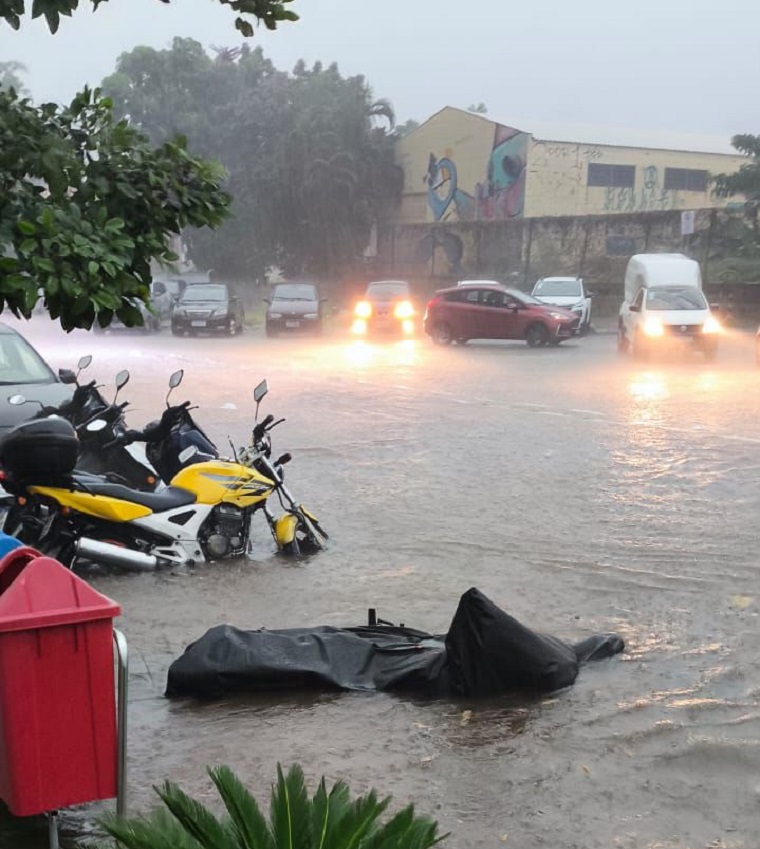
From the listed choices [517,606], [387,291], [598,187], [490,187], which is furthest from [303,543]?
[598,187]

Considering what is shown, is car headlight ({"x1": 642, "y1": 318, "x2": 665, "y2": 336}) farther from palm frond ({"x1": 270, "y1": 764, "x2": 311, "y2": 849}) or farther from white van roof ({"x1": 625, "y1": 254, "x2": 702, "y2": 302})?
palm frond ({"x1": 270, "y1": 764, "x2": 311, "y2": 849})

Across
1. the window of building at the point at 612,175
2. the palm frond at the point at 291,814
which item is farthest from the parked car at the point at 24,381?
the window of building at the point at 612,175

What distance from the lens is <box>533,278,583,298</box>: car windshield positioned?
31.7 meters

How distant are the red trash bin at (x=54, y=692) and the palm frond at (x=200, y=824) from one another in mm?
852

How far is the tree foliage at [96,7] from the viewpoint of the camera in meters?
3.07

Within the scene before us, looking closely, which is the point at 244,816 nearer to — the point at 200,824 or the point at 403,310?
the point at 200,824

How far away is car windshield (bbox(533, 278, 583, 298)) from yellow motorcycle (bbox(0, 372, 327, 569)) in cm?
2444

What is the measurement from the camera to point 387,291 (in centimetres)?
Answer: 3158

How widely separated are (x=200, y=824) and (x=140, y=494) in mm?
4774

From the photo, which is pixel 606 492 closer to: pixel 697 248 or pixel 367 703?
pixel 367 703

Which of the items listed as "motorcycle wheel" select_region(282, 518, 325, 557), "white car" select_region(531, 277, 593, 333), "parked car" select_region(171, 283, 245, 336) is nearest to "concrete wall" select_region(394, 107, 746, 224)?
"white car" select_region(531, 277, 593, 333)

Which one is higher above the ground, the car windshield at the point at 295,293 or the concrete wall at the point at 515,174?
the concrete wall at the point at 515,174

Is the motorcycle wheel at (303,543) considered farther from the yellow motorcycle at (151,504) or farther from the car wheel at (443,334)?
the car wheel at (443,334)

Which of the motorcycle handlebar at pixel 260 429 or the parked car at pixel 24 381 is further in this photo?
the parked car at pixel 24 381
